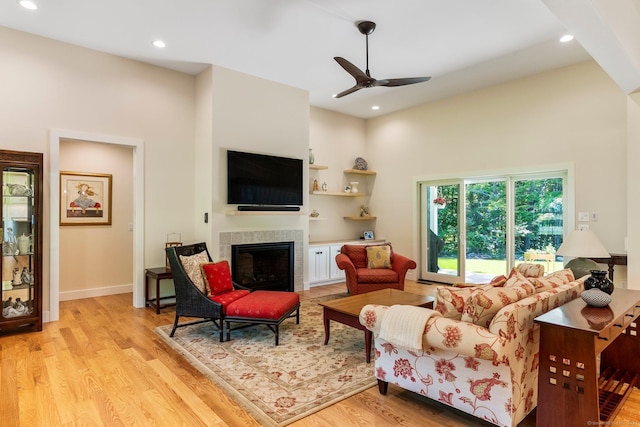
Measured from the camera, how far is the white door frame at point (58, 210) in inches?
172

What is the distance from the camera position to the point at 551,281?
266 centimetres

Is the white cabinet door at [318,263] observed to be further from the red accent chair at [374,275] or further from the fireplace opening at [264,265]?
the red accent chair at [374,275]

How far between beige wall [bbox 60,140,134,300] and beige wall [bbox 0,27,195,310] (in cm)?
120

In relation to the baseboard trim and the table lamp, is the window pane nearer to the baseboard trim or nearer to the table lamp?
the table lamp

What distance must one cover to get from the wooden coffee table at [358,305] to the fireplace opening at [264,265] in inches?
85.1

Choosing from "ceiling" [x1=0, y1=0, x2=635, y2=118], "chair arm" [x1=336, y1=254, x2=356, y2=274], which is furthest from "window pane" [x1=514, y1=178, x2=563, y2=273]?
"chair arm" [x1=336, y1=254, x2=356, y2=274]

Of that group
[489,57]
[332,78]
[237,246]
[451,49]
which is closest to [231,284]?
[237,246]

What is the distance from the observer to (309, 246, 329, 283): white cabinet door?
6402 millimetres

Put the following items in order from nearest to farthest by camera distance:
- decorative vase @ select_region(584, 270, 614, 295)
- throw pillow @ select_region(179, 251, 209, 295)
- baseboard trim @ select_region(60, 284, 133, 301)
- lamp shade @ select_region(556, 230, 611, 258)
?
1. decorative vase @ select_region(584, 270, 614, 295)
2. lamp shade @ select_region(556, 230, 611, 258)
3. throw pillow @ select_region(179, 251, 209, 295)
4. baseboard trim @ select_region(60, 284, 133, 301)

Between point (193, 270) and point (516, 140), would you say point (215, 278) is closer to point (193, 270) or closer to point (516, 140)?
→ point (193, 270)

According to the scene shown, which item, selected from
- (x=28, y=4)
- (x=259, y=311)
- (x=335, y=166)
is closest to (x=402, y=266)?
(x=259, y=311)

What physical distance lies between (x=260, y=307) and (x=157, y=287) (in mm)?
1894

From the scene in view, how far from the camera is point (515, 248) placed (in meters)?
5.81

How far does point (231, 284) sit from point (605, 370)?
11.8ft
